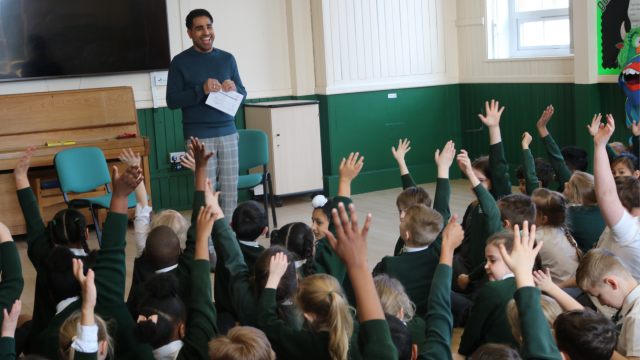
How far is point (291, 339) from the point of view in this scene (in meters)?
1.73

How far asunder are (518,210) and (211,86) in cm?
197

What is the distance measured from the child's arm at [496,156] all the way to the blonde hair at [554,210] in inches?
23.1

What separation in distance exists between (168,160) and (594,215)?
390cm

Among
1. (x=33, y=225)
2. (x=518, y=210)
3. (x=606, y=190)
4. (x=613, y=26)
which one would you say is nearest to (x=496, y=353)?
(x=606, y=190)

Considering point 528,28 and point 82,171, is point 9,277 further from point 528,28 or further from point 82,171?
point 528,28

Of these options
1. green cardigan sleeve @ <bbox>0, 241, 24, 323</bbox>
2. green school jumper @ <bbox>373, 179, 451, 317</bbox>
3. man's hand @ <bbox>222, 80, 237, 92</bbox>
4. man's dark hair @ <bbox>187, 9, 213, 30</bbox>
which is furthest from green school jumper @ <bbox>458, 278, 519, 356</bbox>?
man's dark hair @ <bbox>187, 9, 213, 30</bbox>

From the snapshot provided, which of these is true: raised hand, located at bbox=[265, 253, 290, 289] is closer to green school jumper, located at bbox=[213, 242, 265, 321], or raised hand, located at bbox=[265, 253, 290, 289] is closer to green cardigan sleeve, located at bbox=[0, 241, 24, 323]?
green school jumper, located at bbox=[213, 242, 265, 321]

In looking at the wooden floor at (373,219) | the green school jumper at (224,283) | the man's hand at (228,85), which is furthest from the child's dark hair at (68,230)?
the man's hand at (228,85)

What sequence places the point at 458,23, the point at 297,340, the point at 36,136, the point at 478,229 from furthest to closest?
the point at 458,23 < the point at 36,136 < the point at 478,229 < the point at 297,340

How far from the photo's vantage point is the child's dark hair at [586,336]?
1.46m

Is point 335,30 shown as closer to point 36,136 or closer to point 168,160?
point 168,160

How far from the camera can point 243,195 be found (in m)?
6.05

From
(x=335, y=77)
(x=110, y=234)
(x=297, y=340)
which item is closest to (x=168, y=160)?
(x=335, y=77)

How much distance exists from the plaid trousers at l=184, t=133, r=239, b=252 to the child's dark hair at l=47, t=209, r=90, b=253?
1.38 m
